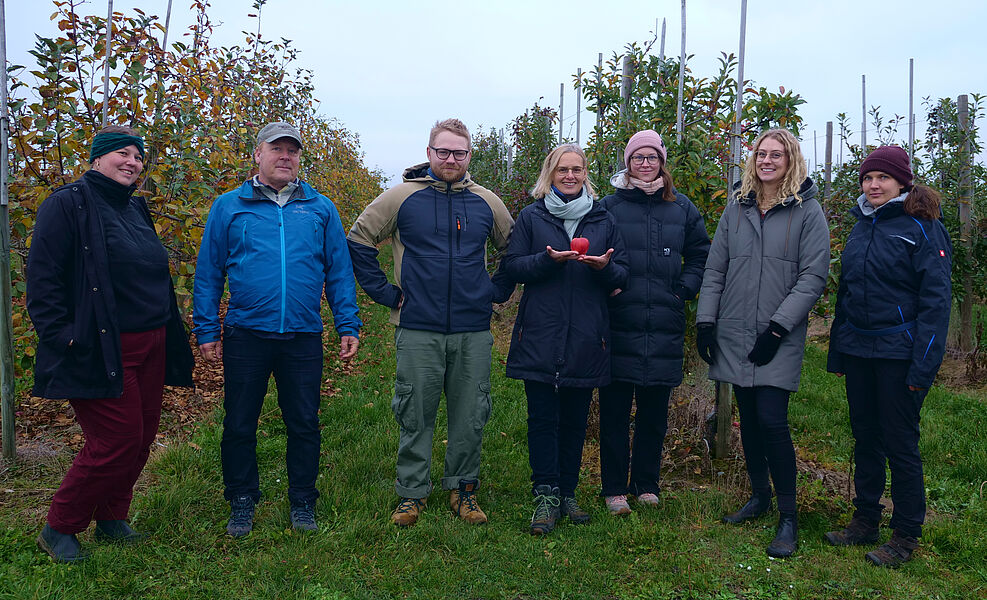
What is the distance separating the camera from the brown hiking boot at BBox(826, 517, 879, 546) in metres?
3.43

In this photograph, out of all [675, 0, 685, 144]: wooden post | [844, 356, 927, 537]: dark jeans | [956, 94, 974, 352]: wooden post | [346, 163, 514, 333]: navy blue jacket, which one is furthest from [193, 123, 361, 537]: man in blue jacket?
[956, 94, 974, 352]: wooden post

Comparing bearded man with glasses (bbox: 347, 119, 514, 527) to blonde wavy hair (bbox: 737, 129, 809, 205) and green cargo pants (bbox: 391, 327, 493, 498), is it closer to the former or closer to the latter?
green cargo pants (bbox: 391, 327, 493, 498)

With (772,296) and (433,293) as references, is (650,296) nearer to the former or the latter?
(772,296)

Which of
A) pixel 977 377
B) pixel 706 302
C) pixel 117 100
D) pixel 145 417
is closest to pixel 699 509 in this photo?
pixel 706 302

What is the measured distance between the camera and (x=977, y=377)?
7578 mm

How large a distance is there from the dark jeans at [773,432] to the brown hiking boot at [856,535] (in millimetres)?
259

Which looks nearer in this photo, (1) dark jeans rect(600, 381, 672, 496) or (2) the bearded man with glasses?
(2) the bearded man with glasses

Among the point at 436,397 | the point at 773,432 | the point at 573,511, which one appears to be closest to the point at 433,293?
the point at 436,397

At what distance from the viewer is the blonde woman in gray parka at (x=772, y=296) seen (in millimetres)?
3309

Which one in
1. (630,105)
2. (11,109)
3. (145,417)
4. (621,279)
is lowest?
(145,417)

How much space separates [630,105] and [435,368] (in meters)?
3.36

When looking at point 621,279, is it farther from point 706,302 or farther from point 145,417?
point 145,417

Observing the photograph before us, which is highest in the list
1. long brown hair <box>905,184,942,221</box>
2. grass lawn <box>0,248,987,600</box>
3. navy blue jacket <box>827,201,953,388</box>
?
long brown hair <box>905,184,942,221</box>

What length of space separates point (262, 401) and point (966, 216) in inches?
358
